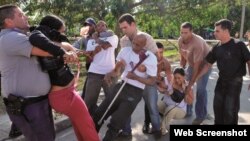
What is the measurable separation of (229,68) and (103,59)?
1735 millimetres

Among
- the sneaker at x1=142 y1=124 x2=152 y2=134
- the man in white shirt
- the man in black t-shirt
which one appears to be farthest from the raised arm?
the sneaker at x1=142 y1=124 x2=152 y2=134

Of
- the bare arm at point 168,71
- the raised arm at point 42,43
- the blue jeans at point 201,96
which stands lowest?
the blue jeans at point 201,96

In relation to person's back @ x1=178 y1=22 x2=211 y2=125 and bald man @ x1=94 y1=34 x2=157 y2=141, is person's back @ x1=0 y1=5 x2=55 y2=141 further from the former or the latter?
person's back @ x1=178 y1=22 x2=211 y2=125

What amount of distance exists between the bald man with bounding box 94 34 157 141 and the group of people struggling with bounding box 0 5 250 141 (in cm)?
1

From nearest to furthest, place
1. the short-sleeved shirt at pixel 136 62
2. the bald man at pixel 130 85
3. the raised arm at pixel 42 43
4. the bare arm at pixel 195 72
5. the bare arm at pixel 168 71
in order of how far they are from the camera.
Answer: the raised arm at pixel 42 43 → the bald man at pixel 130 85 → the short-sleeved shirt at pixel 136 62 → the bare arm at pixel 195 72 → the bare arm at pixel 168 71

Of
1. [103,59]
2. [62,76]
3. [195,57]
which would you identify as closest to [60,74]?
[62,76]

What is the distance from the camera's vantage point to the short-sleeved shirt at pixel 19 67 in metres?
3.30

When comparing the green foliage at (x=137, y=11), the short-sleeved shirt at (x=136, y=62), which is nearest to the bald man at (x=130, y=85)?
the short-sleeved shirt at (x=136, y=62)

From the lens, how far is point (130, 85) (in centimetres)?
501

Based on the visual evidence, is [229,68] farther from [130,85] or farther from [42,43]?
[42,43]

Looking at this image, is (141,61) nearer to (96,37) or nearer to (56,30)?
(96,37)

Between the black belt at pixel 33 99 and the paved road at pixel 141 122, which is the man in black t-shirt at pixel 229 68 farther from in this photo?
the black belt at pixel 33 99

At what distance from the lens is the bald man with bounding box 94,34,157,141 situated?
15.8 ft

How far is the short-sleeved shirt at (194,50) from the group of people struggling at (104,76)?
16mm
